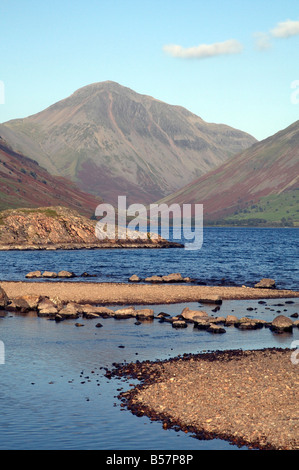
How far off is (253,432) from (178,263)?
103415mm

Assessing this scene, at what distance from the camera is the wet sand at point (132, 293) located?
66.5m

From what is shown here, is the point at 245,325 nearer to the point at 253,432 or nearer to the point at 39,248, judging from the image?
the point at 253,432

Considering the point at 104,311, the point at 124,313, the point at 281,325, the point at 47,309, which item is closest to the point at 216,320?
the point at 281,325

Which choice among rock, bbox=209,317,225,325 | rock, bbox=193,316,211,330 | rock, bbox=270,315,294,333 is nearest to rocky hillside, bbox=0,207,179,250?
rock, bbox=209,317,225,325

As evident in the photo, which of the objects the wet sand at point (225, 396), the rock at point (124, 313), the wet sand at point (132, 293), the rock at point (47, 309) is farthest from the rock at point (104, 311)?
the wet sand at point (225, 396)

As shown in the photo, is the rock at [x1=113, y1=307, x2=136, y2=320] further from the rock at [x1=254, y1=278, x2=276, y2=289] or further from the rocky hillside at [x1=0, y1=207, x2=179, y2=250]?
the rocky hillside at [x1=0, y1=207, x2=179, y2=250]

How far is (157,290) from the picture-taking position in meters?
75.2

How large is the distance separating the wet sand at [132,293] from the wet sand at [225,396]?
95.0 ft

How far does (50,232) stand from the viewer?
191 meters

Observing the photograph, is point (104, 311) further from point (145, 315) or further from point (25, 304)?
point (25, 304)

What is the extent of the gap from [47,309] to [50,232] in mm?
136086

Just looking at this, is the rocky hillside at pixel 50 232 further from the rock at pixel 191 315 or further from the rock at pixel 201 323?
the rock at pixel 201 323

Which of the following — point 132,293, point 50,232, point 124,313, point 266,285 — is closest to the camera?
point 124,313

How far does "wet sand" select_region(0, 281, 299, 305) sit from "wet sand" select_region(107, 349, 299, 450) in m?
29.0
